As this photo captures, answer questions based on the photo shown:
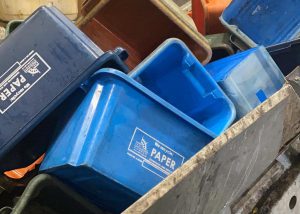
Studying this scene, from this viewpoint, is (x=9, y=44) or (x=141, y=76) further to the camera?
(x=141, y=76)

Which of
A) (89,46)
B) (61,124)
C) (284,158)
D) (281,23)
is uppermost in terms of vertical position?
(89,46)

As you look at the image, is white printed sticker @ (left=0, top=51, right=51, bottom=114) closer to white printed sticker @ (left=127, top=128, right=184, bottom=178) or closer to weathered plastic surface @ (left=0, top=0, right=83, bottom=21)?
white printed sticker @ (left=127, top=128, right=184, bottom=178)

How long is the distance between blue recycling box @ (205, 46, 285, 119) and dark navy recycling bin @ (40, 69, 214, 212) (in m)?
0.31

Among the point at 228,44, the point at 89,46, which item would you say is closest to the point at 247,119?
the point at 89,46

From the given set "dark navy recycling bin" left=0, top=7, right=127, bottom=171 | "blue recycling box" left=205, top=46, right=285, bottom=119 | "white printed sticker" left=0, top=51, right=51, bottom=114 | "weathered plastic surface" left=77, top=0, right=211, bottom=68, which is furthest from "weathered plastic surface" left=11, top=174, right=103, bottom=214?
"weathered plastic surface" left=77, top=0, right=211, bottom=68

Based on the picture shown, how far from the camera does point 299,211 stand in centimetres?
187

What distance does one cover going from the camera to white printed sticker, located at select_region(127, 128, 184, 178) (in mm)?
1359

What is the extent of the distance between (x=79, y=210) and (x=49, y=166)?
20 centimetres

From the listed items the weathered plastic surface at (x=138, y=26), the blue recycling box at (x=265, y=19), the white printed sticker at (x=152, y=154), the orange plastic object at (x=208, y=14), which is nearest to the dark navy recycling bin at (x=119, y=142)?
the white printed sticker at (x=152, y=154)

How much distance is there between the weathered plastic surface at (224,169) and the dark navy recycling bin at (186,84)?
6.6 inches

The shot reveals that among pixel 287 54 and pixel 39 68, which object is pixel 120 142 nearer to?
pixel 39 68

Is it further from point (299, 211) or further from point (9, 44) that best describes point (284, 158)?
point (9, 44)

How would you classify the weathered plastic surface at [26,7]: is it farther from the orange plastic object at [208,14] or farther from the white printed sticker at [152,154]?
the white printed sticker at [152,154]

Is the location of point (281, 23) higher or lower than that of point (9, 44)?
lower
